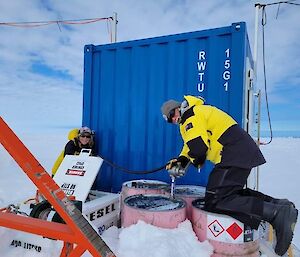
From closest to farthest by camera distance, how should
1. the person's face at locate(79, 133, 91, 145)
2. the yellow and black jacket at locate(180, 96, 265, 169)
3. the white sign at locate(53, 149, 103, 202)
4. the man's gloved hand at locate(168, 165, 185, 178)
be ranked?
the yellow and black jacket at locate(180, 96, 265, 169) → the man's gloved hand at locate(168, 165, 185, 178) → the white sign at locate(53, 149, 103, 202) → the person's face at locate(79, 133, 91, 145)

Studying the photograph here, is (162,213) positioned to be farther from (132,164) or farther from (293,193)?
(293,193)

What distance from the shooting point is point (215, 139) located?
2.51 meters

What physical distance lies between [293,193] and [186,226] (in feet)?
20.3

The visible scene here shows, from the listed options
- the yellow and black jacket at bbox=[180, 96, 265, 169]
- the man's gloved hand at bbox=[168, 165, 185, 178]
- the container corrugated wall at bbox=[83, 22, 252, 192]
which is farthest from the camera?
the container corrugated wall at bbox=[83, 22, 252, 192]

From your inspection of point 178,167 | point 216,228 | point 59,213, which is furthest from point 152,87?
point 59,213

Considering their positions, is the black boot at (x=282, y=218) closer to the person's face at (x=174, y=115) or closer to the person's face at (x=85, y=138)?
the person's face at (x=174, y=115)

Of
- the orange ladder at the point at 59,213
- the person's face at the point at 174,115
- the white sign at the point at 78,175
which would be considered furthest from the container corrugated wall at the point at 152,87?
the orange ladder at the point at 59,213

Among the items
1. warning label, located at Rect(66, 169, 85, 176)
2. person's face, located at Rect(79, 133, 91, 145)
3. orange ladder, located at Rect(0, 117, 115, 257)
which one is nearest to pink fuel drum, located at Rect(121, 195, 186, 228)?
orange ladder, located at Rect(0, 117, 115, 257)

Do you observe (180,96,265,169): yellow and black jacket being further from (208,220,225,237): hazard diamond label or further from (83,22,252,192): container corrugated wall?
(83,22,252,192): container corrugated wall

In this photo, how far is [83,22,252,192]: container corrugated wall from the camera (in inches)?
130

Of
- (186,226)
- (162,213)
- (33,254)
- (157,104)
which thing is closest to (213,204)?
(186,226)

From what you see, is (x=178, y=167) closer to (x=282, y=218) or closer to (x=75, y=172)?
(x=282, y=218)

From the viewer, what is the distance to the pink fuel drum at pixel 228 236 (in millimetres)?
2238

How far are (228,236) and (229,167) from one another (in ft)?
1.86
